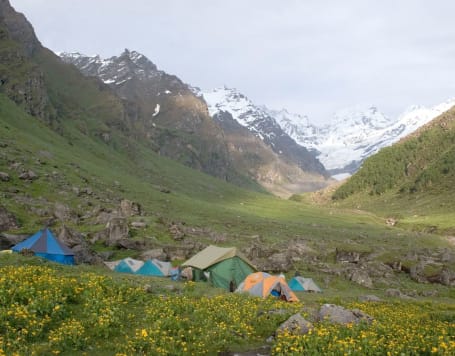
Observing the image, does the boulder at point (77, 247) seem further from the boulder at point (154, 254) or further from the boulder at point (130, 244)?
the boulder at point (130, 244)

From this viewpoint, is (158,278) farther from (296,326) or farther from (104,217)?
(104,217)

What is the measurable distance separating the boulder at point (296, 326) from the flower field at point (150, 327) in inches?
16.6

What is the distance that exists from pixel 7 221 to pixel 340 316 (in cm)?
3338

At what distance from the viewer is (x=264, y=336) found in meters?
16.3

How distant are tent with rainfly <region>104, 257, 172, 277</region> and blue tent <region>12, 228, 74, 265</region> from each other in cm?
395

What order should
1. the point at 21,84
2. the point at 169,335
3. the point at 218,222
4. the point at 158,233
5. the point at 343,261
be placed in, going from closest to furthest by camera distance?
1. the point at 169,335
2. the point at 158,233
3. the point at 343,261
4. the point at 218,222
5. the point at 21,84

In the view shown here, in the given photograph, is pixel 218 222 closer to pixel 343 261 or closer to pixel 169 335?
pixel 343 261

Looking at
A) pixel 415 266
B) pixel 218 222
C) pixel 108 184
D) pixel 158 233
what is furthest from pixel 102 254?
pixel 108 184

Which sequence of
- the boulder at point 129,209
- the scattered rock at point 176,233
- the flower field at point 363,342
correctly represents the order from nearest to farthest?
1. the flower field at point 363,342
2. the scattered rock at point 176,233
3. the boulder at point 129,209

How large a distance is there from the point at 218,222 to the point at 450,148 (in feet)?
496

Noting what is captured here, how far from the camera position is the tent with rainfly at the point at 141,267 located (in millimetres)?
37344

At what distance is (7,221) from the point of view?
40375mm

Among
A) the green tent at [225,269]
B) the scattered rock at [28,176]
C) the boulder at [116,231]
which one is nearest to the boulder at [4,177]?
the scattered rock at [28,176]

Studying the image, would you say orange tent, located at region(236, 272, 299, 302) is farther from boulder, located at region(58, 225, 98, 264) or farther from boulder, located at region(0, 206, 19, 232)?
boulder, located at region(0, 206, 19, 232)
